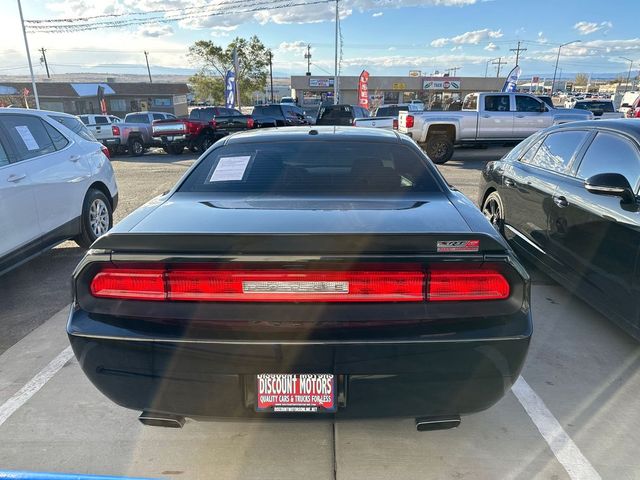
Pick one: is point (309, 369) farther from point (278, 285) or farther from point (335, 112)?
point (335, 112)

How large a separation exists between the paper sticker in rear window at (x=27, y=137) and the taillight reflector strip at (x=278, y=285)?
355cm

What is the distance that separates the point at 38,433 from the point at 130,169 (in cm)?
1200

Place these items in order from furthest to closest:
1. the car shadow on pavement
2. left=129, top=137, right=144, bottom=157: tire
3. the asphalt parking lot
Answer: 1. left=129, top=137, right=144, bottom=157: tire
2. the car shadow on pavement
3. the asphalt parking lot

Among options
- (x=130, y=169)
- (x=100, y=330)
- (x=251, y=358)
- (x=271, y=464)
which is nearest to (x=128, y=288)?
(x=100, y=330)

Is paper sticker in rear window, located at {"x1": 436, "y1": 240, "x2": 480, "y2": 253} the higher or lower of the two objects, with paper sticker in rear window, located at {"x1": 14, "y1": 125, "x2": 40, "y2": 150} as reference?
lower

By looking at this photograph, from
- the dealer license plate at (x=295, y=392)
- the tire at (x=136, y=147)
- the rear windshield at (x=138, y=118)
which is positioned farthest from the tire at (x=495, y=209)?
the rear windshield at (x=138, y=118)

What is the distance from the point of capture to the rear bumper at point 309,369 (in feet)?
6.01

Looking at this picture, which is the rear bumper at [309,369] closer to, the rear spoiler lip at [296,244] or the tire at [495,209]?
the rear spoiler lip at [296,244]

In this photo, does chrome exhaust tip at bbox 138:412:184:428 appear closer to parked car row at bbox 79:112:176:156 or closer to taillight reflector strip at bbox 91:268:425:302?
taillight reflector strip at bbox 91:268:425:302

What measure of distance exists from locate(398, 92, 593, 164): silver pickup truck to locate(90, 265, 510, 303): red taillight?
1138 cm

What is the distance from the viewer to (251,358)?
6.02 feet

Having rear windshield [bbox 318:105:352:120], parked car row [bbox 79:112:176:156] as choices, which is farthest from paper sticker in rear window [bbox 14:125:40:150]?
rear windshield [bbox 318:105:352:120]

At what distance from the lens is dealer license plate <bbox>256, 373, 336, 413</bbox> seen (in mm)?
1880

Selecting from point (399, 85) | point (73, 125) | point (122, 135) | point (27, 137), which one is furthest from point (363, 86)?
point (27, 137)
